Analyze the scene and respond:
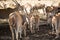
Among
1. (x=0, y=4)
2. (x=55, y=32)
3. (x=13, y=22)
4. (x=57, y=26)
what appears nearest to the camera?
(x=13, y=22)

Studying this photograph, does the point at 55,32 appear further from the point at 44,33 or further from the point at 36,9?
the point at 36,9

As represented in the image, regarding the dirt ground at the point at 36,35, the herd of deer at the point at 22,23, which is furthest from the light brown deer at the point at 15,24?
the dirt ground at the point at 36,35

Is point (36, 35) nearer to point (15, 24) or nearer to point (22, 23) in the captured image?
point (22, 23)

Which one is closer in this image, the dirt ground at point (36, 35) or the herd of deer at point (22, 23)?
the herd of deer at point (22, 23)

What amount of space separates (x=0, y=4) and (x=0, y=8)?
64cm

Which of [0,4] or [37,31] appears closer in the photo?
[37,31]

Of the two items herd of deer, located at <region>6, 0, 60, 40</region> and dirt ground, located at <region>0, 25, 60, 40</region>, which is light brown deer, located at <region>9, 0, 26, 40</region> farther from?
dirt ground, located at <region>0, 25, 60, 40</region>

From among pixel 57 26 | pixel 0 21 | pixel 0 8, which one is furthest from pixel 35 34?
pixel 0 8

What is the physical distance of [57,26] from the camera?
25.0ft

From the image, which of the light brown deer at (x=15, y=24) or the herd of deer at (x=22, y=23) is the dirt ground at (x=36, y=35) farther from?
the light brown deer at (x=15, y=24)

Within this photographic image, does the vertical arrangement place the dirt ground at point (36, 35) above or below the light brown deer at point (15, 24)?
below

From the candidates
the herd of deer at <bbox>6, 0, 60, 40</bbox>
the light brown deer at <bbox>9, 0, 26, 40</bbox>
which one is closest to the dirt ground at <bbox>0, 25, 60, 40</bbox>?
the herd of deer at <bbox>6, 0, 60, 40</bbox>

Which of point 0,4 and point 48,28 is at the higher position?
point 0,4

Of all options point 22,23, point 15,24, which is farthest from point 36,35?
point 15,24
